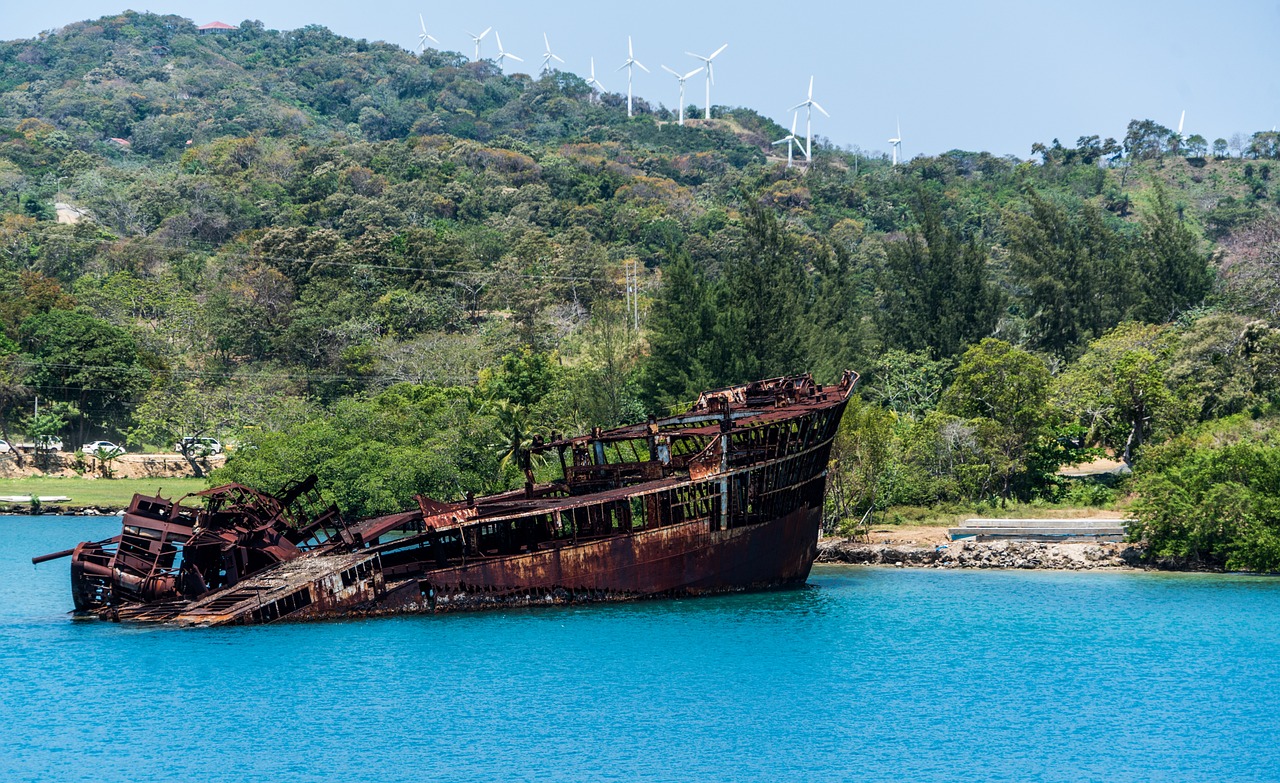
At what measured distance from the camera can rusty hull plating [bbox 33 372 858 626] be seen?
4022 centimetres

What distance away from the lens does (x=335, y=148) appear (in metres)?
154

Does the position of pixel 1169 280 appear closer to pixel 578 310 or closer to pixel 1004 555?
pixel 1004 555

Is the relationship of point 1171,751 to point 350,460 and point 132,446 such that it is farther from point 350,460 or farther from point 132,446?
point 132,446

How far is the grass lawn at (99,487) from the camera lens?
75812 mm

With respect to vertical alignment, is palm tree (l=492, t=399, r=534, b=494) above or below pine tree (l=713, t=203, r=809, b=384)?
below

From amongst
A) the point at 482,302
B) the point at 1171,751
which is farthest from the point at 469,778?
the point at 482,302

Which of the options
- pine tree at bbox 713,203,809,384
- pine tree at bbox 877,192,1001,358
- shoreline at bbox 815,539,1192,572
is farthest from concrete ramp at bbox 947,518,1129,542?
pine tree at bbox 877,192,1001,358

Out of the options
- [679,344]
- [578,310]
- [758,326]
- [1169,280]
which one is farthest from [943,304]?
[578,310]

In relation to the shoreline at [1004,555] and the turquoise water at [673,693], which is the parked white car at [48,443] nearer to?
the turquoise water at [673,693]

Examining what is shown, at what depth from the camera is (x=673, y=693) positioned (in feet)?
111

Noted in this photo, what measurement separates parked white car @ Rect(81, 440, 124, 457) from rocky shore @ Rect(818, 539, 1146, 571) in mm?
49643

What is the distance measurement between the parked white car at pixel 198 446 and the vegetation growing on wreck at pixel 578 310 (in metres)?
0.69

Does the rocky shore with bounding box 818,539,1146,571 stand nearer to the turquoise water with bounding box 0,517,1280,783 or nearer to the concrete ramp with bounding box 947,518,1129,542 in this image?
the concrete ramp with bounding box 947,518,1129,542

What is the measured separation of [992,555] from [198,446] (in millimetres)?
51463
